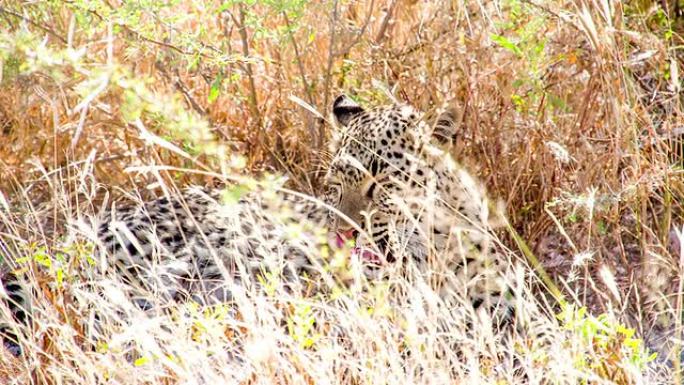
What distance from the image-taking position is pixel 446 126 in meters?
4.75

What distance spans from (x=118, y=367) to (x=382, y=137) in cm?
152

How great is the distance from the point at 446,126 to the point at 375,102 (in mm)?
1434

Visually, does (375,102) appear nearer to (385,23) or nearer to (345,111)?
(385,23)

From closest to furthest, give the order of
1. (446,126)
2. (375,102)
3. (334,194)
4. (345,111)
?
(446,126) < (334,194) < (345,111) < (375,102)

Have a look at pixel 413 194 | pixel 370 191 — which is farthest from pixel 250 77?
pixel 413 194

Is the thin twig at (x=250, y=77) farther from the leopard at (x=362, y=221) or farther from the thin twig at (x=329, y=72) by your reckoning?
the leopard at (x=362, y=221)

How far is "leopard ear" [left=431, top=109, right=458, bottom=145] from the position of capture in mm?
4727

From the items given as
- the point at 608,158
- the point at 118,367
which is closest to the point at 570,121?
the point at 608,158

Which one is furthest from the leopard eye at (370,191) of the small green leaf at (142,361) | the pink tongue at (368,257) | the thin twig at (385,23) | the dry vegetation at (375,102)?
the small green leaf at (142,361)

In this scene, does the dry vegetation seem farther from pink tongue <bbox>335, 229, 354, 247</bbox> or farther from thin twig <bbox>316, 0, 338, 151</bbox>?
pink tongue <bbox>335, 229, 354, 247</bbox>

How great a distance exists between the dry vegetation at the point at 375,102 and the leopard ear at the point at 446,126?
0.36m

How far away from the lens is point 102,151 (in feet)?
20.5

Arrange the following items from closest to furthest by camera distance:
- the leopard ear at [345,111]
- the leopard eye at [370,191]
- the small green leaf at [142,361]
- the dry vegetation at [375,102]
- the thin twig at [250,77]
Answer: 1. the small green leaf at [142,361]
2. the dry vegetation at [375,102]
3. the leopard eye at [370,191]
4. the leopard ear at [345,111]
5. the thin twig at [250,77]

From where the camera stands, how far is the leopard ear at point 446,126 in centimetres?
473
